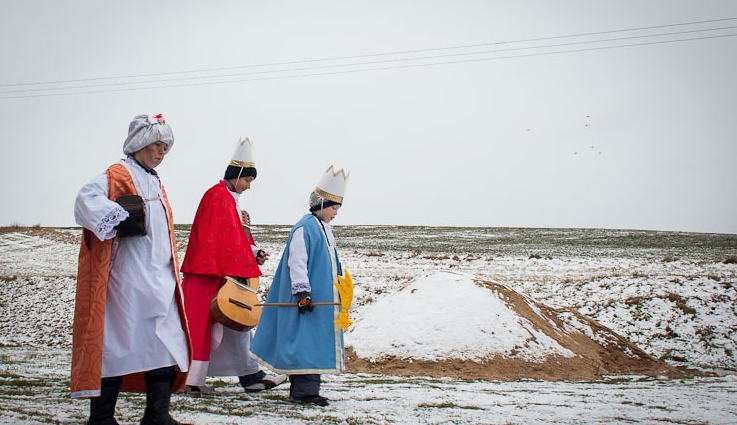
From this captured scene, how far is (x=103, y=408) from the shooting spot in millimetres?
3502

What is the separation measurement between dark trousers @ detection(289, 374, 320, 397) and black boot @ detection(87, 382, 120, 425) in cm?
176

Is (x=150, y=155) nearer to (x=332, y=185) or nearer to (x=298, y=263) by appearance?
(x=298, y=263)

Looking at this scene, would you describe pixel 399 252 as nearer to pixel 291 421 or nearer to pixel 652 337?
pixel 652 337

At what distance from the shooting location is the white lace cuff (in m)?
3.53

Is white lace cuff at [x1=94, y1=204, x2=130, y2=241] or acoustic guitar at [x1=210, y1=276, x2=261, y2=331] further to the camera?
acoustic guitar at [x1=210, y1=276, x2=261, y2=331]

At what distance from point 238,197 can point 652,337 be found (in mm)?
9434

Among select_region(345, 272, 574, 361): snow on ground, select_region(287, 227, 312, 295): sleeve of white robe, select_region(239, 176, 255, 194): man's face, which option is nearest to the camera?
select_region(287, 227, 312, 295): sleeve of white robe

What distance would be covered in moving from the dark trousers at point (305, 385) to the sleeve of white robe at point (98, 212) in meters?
2.20

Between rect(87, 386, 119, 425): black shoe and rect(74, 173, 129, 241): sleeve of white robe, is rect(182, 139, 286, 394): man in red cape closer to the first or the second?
rect(74, 173, 129, 241): sleeve of white robe

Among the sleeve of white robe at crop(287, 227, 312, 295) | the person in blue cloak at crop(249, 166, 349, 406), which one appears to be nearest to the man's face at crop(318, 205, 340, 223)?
the person in blue cloak at crop(249, 166, 349, 406)

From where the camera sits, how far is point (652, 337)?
1156 centimetres

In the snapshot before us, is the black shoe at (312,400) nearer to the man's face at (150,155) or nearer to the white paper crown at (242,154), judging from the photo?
the man's face at (150,155)

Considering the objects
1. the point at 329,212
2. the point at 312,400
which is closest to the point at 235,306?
the point at 312,400

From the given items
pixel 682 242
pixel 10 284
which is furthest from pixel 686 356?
pixel 682 242
